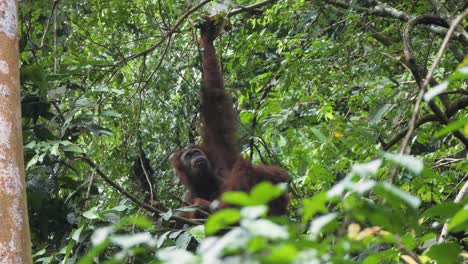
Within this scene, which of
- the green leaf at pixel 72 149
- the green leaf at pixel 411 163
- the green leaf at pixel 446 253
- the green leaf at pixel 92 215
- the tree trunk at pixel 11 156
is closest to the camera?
the green leaf at pixel 411 163

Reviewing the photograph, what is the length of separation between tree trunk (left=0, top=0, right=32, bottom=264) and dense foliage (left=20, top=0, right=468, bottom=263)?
45 cm

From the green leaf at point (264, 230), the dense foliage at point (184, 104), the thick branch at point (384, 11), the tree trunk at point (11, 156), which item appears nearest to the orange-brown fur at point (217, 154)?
the dense foliage at point (184, 104)

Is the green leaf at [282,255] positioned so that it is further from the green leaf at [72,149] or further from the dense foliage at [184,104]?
the green leaf at [72,149]

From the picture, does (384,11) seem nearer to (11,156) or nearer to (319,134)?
(319,134)

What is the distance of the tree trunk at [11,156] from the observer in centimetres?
233

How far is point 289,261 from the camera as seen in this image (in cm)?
85

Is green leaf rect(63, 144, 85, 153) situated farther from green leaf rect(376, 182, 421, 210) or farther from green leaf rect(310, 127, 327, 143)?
green leaf rect(376, 182, 421, 210)

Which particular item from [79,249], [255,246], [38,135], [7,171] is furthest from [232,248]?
[38,135]

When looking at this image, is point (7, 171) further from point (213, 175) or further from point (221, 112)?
point (213, 175)

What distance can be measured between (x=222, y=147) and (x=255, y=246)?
4228 mm

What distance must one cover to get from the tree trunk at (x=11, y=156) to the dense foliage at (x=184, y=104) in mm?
449

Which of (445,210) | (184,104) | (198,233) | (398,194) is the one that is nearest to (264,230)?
(398,194)

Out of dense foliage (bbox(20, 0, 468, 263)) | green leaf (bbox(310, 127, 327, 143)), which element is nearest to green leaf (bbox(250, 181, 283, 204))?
dense foliage (bbox(20, 0, 468, 263))

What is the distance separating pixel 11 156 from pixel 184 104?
2.16 meters
